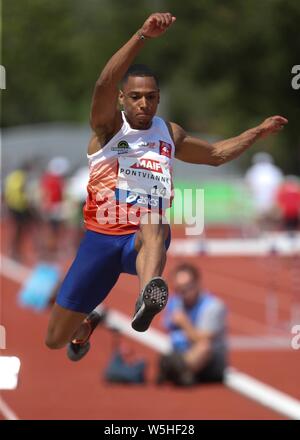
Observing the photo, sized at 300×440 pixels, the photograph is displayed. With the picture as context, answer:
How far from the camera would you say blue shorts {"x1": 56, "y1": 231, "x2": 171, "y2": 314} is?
6.46 m

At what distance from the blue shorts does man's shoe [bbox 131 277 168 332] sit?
1.51 ft

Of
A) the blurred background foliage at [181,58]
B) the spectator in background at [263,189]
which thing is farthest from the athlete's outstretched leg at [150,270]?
the blurred background foliage at [181,58]

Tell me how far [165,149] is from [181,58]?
47.7 meters

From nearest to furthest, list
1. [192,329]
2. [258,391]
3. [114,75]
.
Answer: [114,75] < [192,329] < [258,391]

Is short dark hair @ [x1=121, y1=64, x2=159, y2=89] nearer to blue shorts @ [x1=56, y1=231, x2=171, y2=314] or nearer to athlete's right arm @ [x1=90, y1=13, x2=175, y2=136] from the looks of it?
athlete's right arm @ [x1=90, y1=13, x2=175, y2=136]

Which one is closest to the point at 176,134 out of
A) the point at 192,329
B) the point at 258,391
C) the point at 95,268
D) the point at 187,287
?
the point at 95,268

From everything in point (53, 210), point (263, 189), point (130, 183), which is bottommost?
point (130, 183)

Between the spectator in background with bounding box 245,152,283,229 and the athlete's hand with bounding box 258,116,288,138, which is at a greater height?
the spectator in background with bounding box 245,152,283,229

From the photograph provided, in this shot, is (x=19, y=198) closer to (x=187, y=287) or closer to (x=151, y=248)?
(x=187, y=287)

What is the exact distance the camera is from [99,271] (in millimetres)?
6574

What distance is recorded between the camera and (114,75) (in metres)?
5.82

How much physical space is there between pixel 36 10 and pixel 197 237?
3128cm

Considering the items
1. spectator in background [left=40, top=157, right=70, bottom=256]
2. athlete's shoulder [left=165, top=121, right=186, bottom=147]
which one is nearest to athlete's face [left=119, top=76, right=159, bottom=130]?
athlete's shoulder [left=165, top=121, right=186, bottom=147]

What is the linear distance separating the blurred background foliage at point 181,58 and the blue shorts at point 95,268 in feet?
99.5
